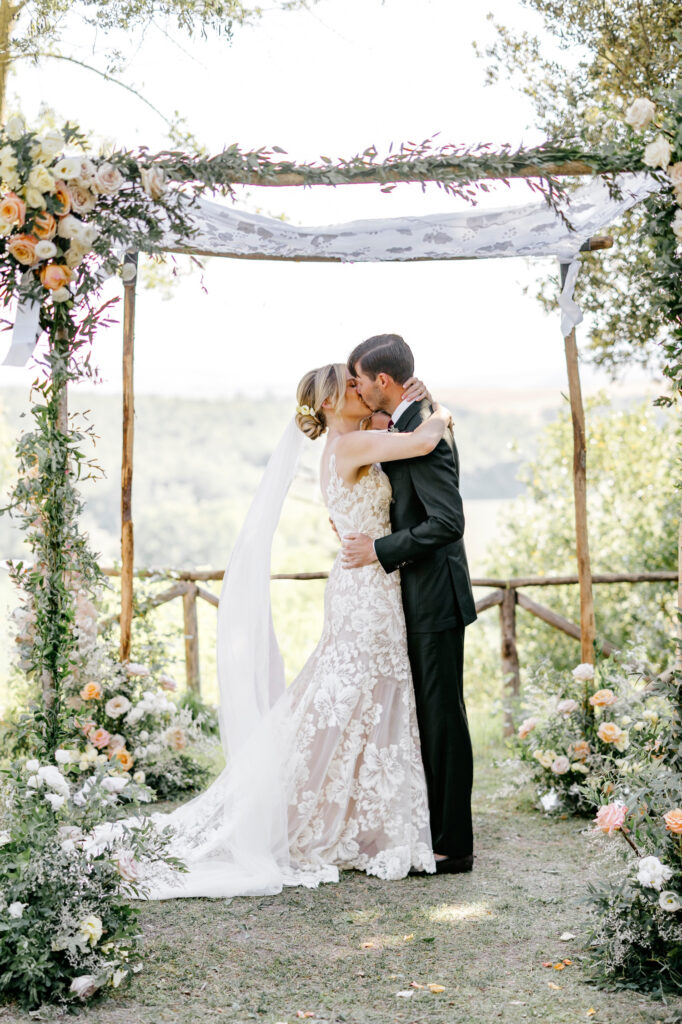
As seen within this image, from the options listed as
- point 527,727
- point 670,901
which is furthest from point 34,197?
point 527,727

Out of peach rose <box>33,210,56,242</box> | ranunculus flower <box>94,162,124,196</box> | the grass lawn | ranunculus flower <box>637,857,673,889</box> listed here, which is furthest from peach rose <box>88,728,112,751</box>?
ranunculus flower <box>637,857,673,889</box>

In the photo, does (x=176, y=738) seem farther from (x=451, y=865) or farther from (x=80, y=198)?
(x=80, y=198)

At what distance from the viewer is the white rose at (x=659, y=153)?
2.98 m

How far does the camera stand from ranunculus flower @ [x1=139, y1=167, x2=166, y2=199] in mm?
3158

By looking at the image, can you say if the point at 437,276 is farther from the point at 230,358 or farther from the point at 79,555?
the point at 79,555

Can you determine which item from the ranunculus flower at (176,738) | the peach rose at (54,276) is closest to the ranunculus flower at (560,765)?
the ranunculus flower at (176,738)

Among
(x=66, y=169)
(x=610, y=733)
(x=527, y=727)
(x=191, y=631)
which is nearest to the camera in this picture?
(x=66, y=169)

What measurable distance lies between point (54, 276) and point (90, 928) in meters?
1.90

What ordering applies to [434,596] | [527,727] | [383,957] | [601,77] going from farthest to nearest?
[601,77], [527,727], [434,596], [383,957]

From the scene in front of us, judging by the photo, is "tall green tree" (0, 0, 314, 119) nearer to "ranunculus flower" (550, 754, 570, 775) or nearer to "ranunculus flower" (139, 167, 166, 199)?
"ranunculus flower" (139, 167, 166, 199)

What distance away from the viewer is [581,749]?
15.8ft

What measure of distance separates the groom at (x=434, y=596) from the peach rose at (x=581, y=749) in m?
0.88

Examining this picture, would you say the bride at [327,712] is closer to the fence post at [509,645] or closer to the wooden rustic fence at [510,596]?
the wooden rustic fence at [510,596]

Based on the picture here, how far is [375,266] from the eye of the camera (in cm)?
478
